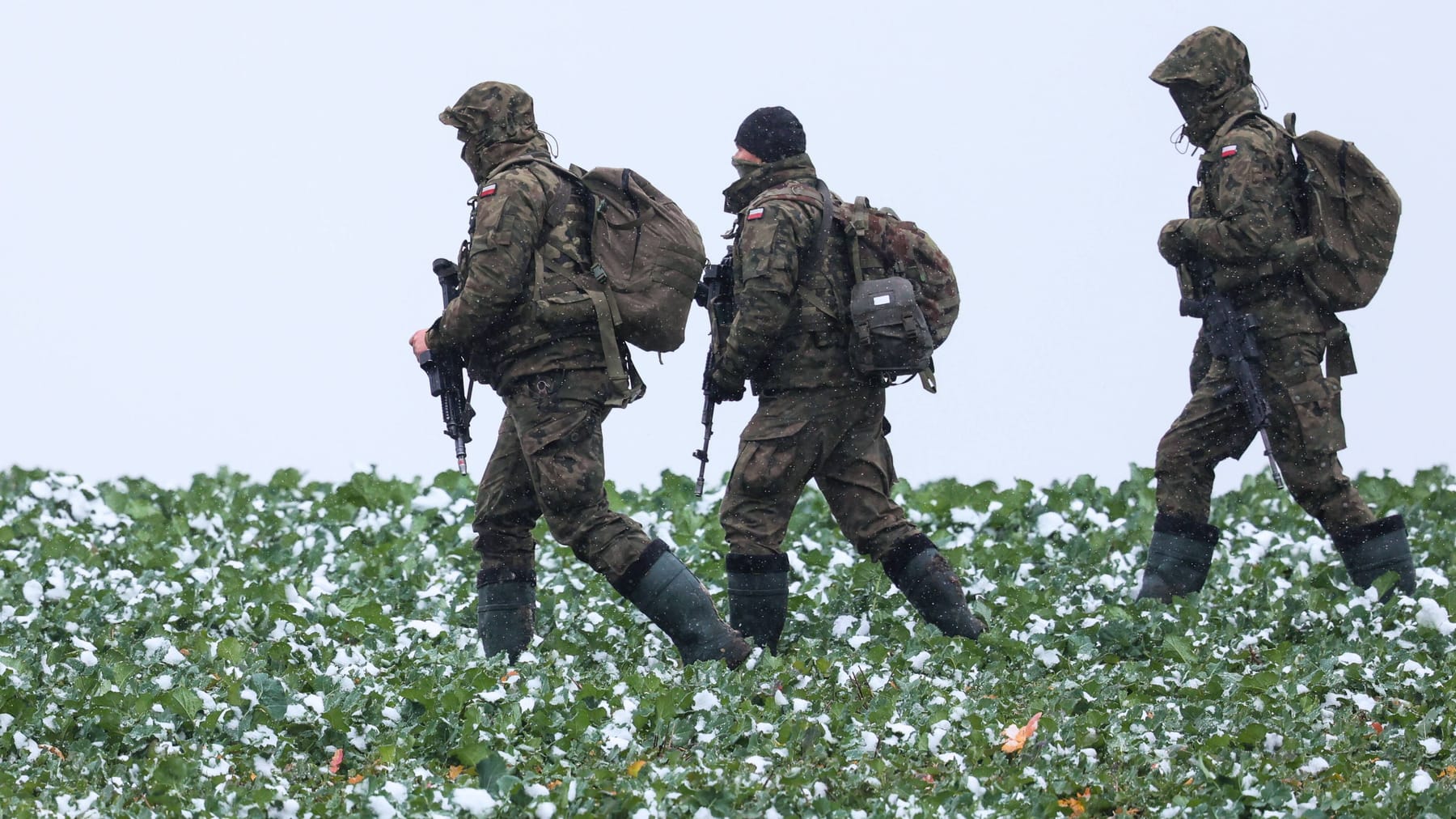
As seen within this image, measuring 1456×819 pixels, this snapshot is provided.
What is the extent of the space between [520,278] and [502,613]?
1736mm

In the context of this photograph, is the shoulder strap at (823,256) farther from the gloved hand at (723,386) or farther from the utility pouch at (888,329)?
the gloved hand at (723,386)

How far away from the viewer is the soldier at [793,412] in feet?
27.7

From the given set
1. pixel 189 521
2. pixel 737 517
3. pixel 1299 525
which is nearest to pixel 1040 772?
pixel 737 517

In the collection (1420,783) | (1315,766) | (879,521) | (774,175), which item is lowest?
(1420,783)

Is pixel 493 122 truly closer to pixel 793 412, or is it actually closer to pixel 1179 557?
pixel 793 412

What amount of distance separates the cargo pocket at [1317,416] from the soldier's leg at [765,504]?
264cm

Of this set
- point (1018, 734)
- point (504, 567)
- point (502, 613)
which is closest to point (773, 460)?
point (504, 567)

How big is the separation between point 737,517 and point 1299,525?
532cm

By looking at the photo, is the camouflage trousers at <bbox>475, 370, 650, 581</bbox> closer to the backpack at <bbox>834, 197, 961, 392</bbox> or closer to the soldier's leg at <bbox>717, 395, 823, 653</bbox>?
the soldier's leg at <bbox>717, 395, 823, 653</bbox>

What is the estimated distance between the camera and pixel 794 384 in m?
8.61

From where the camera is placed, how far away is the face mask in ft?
28.5

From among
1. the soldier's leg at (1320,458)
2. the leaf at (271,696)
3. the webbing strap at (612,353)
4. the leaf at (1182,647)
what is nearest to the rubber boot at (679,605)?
the webbing strap at (612,353)

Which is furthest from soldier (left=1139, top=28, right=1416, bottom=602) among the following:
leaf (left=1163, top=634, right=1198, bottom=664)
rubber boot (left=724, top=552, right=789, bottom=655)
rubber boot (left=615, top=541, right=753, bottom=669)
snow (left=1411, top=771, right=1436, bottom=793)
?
snow (left=1411, top=771, right=1436, bottom=793)

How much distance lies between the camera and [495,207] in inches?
317
